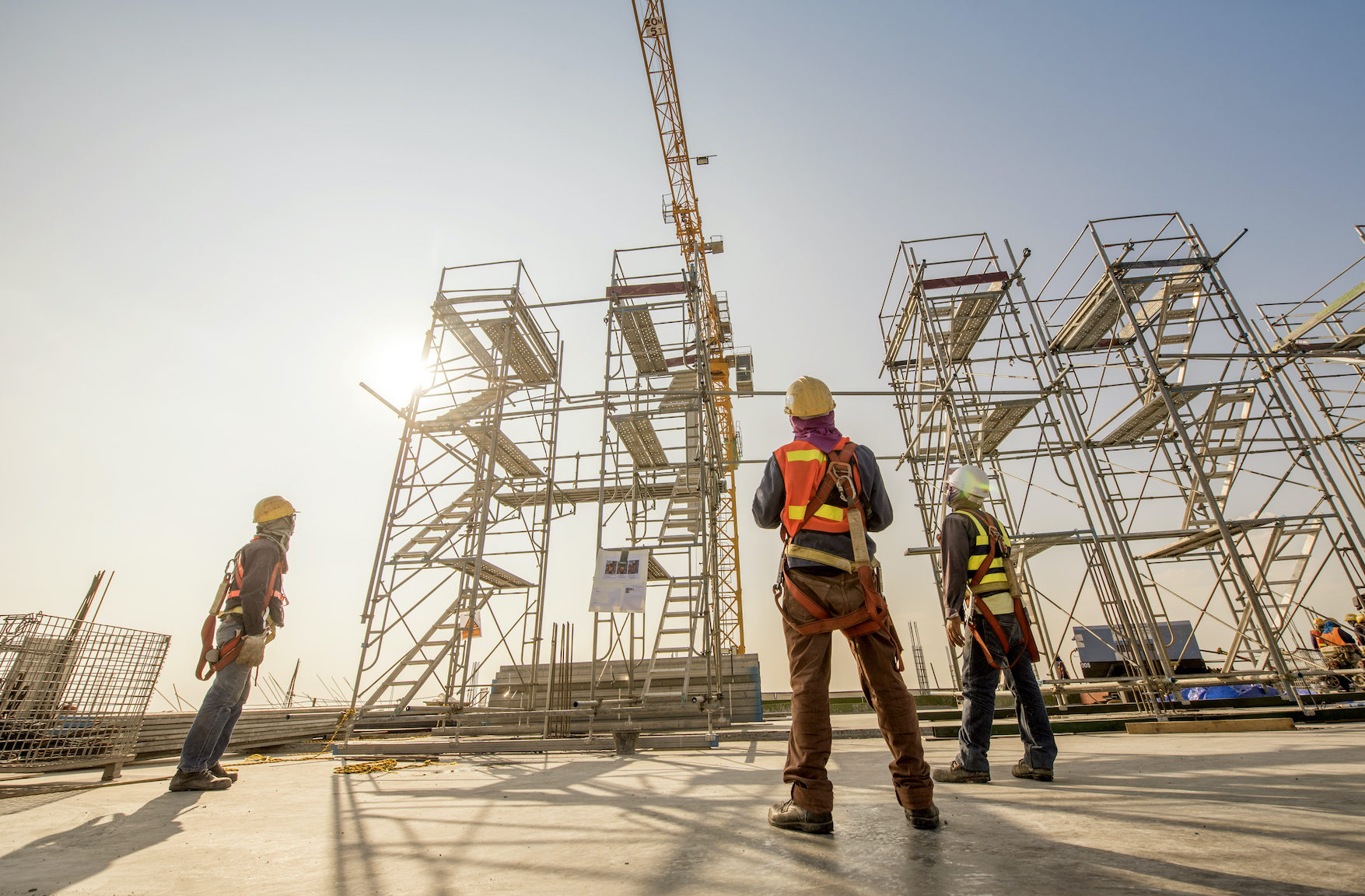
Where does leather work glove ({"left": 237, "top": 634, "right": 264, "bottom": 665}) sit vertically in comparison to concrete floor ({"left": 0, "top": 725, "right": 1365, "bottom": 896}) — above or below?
above

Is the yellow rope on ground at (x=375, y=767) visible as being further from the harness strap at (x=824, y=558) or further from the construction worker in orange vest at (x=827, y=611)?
the harness strap at (x=824, y=558)

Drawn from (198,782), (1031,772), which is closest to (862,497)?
(1031,772)

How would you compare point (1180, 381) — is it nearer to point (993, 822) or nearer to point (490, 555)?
point (993, 822)

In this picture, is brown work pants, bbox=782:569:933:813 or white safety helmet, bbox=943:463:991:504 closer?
brown work pants, bbox=782:569:933:813

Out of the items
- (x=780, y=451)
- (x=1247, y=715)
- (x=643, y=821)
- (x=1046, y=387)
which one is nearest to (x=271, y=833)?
(x=643, y=821)

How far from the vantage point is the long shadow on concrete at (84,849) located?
234cm

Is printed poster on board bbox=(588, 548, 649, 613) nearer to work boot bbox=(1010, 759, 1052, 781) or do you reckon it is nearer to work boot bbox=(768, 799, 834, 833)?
work boot bbox=(1010, 759, 1052, 781)

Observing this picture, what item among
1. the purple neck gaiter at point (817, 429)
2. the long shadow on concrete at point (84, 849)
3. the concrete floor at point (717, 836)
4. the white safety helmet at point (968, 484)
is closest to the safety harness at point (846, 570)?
the purple neck gaiter at point (817, 429)

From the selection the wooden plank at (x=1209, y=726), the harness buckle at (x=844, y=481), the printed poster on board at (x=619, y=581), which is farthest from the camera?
the printed poster on board at (x=619, y=581)

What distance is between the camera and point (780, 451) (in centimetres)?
323

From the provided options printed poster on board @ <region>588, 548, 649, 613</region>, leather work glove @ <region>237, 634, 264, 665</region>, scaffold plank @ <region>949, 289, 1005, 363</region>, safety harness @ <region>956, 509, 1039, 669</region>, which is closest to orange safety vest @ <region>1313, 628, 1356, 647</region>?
scaffold plank @ <region>949, 289, 1005, 363</region>

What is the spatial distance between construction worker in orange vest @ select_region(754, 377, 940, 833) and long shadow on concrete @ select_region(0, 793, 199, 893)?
2.86 m

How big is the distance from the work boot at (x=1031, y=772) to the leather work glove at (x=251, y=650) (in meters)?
5.73

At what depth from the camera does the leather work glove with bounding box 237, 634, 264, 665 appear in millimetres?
4820
